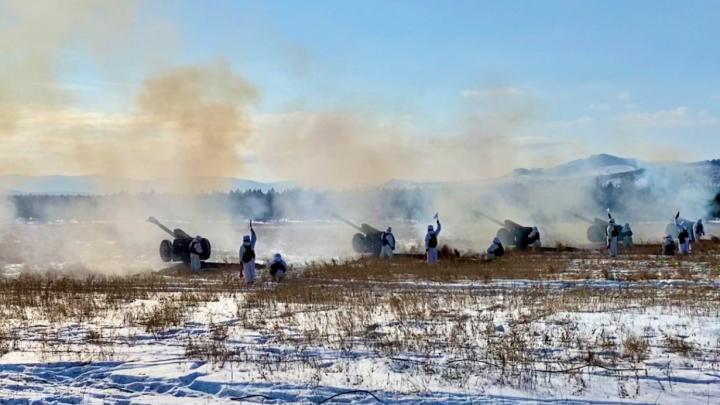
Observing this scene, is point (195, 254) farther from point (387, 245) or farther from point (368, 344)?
point (368, 344)

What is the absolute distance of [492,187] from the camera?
7681cm

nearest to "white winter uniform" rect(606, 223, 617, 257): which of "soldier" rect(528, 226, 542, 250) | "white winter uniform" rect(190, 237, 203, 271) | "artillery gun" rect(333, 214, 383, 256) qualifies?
"soldier" rect(528, 226, 542, 250)

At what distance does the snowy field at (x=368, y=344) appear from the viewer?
390 inches

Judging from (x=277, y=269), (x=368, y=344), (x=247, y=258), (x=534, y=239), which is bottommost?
(x=368, y=344)

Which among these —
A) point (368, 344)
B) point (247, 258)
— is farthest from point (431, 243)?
point (368, 344)

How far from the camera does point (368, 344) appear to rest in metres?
12.8

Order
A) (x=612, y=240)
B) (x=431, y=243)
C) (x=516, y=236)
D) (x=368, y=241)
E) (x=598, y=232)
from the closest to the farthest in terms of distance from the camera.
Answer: (x=431, y=243)
(x=612, y=240)
(x=368, y=241)
(x=516, y=236)
(x=598, y=232)

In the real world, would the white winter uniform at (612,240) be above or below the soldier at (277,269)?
above

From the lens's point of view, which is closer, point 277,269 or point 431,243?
point 277,269

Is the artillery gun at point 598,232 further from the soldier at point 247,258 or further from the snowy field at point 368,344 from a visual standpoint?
the soldier at point 247,258

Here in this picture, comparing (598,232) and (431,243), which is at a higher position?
(598,232)

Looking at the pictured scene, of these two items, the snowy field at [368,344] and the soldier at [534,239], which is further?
the soldier at [534,239]

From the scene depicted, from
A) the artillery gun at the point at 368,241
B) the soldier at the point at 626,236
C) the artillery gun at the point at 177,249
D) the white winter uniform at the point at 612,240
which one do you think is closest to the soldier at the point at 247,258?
the artillery gun at the point at 177,249

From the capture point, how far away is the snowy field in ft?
32.5
